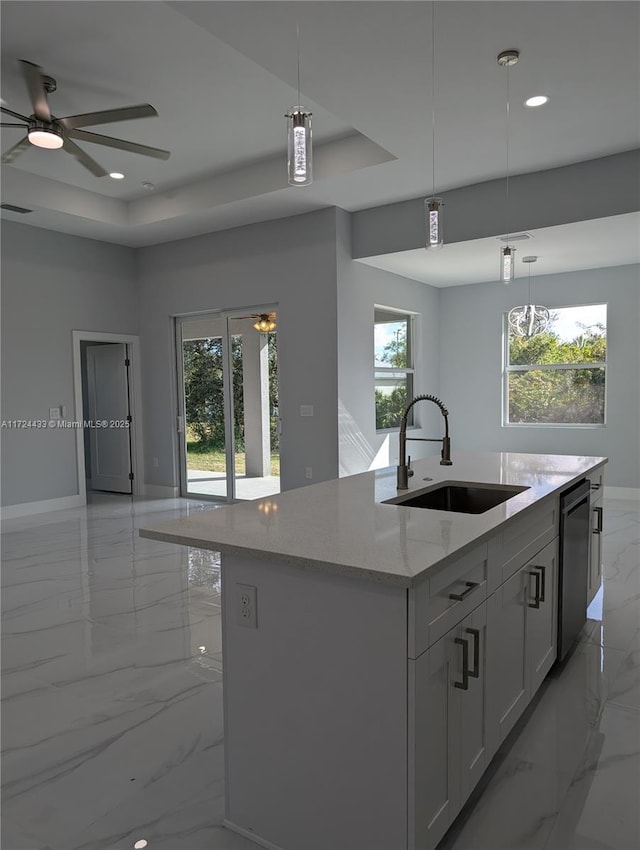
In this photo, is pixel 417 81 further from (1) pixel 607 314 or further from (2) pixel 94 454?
(2) pixel 94 454

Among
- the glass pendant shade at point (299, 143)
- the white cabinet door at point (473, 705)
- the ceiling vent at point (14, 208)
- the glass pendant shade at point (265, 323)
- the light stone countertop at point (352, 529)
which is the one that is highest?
the ceiling vent at point (14, 208)

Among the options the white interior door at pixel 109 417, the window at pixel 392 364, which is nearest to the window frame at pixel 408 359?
the window at pixel 392 364

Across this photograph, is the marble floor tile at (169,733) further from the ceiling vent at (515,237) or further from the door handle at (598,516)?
the ceiling vent at (515,237)

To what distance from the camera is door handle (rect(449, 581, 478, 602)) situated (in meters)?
1.54

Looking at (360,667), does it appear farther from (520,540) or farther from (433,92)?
(433,92)

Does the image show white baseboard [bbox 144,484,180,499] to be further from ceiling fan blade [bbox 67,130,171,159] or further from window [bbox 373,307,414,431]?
ceiling fan blade [bbox 67,130,171,159]

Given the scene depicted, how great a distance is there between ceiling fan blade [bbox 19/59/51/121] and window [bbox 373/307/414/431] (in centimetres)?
379

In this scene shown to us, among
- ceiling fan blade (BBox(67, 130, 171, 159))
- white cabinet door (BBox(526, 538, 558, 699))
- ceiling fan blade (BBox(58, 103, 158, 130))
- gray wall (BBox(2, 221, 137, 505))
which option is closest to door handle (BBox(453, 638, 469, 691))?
white cabinet door (BBox(526, 538, 558, 699))

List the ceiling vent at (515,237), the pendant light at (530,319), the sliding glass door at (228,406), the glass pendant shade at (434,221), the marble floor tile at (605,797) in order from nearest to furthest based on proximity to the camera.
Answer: the marble floor tile at (605,797) → the glass pendant shade at (434,221) → the ceiling vent at (515,237) → the pendant light at (530,319) → the sliding glass door at (228,406)

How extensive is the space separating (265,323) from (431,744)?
5.34 metres

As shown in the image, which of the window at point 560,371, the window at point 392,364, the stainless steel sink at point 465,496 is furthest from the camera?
the window at point 560,371

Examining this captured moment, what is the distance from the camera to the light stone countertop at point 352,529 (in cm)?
143

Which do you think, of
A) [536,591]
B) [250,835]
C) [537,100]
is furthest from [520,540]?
[537,100]

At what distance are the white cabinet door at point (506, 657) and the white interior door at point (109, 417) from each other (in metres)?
6.33
